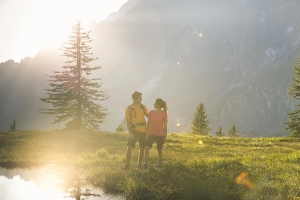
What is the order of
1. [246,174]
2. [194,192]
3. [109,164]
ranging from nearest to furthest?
[194,192] < [246,174] < [109,164]

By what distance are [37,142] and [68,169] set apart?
346 inches

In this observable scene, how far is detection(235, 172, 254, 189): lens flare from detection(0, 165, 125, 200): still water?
10.1 ft

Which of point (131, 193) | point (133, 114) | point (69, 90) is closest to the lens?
point (131, 193)

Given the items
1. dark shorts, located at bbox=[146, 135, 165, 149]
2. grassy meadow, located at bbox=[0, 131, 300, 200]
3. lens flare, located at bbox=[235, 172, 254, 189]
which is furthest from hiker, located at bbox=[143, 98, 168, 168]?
lens flare, located at bbox=[235, 172, 254, 189]

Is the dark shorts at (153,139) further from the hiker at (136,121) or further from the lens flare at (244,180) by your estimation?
the lens flare at (244,180)

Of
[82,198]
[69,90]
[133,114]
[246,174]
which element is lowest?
[82,198]

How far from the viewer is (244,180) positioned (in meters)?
7.32

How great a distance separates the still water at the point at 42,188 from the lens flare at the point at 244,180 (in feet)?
10.1

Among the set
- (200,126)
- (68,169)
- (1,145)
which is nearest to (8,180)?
(68,169)

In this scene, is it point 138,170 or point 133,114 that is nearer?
point 138,170

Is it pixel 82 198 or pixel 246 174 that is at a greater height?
pixel 246 174

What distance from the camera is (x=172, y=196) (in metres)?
6.76

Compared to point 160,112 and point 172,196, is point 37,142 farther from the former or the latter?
point 172,196

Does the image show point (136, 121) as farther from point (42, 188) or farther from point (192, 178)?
point (42, 188)
